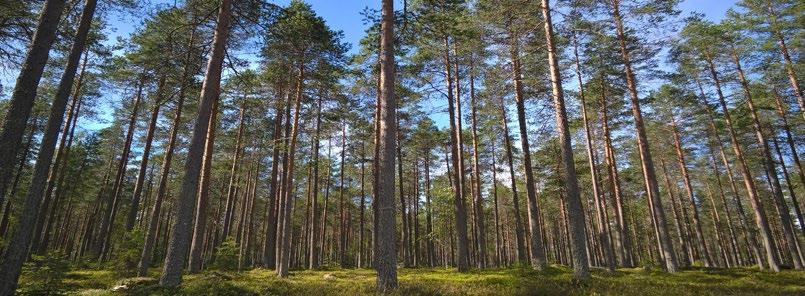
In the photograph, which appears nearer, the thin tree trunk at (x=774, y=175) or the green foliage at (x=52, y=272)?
the green foliage at (x=52, y=272)

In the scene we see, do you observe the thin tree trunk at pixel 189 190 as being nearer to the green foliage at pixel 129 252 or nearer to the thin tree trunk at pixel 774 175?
the green foliage at pixel 129 252

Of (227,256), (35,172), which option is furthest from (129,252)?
(35,172)

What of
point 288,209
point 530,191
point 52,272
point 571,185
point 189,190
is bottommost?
point 52,272

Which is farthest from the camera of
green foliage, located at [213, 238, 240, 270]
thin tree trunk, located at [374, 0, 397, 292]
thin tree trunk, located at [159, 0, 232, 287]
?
green foliage, located at [213, 238, 240, 270]

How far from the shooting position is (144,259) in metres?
16.3

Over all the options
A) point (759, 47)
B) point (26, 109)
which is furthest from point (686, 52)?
point (26, 109)

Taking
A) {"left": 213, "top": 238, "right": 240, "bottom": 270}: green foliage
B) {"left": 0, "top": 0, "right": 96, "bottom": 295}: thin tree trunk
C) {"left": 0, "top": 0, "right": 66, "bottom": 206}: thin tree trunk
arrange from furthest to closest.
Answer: {"left": 213, "top": 238, "right": 240, "bottom": 270}: green foliage < {"left": 0, "top": 0, "right": 96, "bottom": 295}: thin tree trunk < {"left": 0, "top": 0, "right": 66, "bottom": 206}: thin tree trunk

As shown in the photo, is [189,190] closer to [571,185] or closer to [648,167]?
[571,185]

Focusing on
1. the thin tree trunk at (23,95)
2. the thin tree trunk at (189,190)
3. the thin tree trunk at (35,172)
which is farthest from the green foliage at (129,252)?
the thin tree trunk at (23,95)

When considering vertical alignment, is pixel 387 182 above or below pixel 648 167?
below

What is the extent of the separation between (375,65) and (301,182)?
22.9m

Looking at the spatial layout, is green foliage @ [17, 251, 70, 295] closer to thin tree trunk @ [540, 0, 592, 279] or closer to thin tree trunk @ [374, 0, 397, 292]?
thin tree trunk @ [374, 0, 397, 292]

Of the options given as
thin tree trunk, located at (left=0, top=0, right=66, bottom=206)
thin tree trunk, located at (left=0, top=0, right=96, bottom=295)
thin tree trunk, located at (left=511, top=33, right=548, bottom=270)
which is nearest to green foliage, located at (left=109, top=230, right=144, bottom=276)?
thin tree trunk, located at (left=0, top=0, right=96, bottom=295)

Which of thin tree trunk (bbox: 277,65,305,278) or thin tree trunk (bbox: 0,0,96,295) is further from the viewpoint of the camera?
thin tree trunk (bbox: 277,65,305,278)
